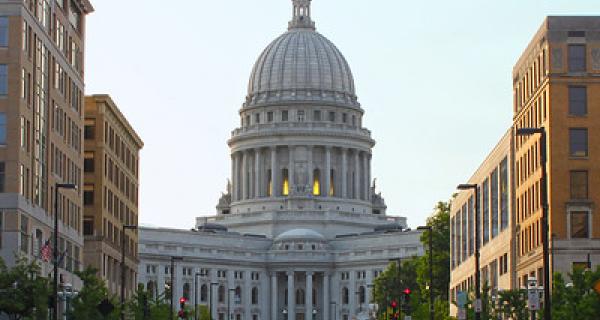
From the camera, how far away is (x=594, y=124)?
111 metres

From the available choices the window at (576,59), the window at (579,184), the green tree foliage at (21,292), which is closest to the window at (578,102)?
the window at (576,59)

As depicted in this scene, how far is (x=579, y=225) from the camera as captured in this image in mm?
110188

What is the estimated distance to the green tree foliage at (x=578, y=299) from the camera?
3162 inches

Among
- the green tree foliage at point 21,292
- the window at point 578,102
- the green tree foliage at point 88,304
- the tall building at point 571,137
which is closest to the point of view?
the green tree foliage at point 21,292

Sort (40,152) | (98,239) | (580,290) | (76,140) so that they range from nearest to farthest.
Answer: (580,290), (40,152), (76,140), (98,239)

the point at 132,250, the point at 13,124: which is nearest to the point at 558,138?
the point at 13,124

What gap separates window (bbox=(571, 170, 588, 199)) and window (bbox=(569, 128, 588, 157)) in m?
1.23

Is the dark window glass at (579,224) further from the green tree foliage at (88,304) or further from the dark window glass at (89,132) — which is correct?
the dark window glass at (89,132)

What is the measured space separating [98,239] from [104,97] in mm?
11737

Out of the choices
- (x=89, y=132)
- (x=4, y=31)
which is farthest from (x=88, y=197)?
(x=4, y=31)

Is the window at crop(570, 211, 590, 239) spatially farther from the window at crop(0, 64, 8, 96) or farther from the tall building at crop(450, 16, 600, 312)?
the window at crop(0, 64, 8, 96)

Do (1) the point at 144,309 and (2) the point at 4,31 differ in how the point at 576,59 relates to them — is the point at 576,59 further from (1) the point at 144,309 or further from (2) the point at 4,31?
(2) the point at 4,31

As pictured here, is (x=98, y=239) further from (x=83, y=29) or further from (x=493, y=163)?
(x=493, y=163)

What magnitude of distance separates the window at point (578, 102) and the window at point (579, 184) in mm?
3853
